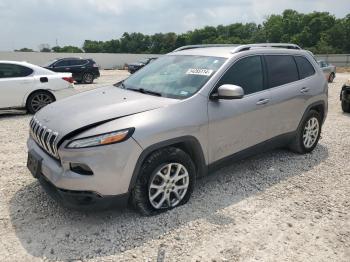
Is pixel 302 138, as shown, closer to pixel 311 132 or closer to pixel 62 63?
pixel 311 132

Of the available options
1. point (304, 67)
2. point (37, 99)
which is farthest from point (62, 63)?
point (304, 67)

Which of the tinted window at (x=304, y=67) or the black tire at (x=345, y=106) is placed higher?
the tinted window at (x=304, y=67)

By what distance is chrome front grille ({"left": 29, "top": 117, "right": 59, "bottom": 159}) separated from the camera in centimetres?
351

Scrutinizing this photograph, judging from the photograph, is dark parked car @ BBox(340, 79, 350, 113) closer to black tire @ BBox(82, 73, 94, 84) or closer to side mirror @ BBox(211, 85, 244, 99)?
side mirror @ BBox(211, 85, 244, 99)

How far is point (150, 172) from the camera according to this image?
363 centimetres

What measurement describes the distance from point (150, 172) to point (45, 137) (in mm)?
1100

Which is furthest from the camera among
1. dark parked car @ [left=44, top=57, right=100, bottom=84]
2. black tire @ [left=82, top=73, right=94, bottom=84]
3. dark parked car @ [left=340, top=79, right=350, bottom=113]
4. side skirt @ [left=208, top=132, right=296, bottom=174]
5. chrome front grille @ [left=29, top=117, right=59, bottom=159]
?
black tire @ [left=82, top=73, right=94, bottom=84]

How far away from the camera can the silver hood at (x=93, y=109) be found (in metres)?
3.54

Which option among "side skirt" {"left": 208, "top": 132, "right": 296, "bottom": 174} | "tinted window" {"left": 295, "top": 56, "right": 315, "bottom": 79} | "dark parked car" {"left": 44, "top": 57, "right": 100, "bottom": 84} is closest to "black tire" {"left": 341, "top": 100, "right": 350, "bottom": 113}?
"tinted window" {"left": 295, "top": 56, "right": 315, "bottom": 79}

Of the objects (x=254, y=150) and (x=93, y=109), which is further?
(x=254, y=150)

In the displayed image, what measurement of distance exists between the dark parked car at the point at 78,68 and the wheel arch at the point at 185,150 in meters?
17.3

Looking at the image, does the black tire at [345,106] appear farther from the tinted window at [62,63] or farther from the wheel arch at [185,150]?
the tinted window at [62,63]

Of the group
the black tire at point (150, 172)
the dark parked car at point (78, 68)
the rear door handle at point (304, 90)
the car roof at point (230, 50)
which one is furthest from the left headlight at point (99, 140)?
the dark parked car at point (78, 68)

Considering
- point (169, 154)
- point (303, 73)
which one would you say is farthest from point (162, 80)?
point (303, 73)
